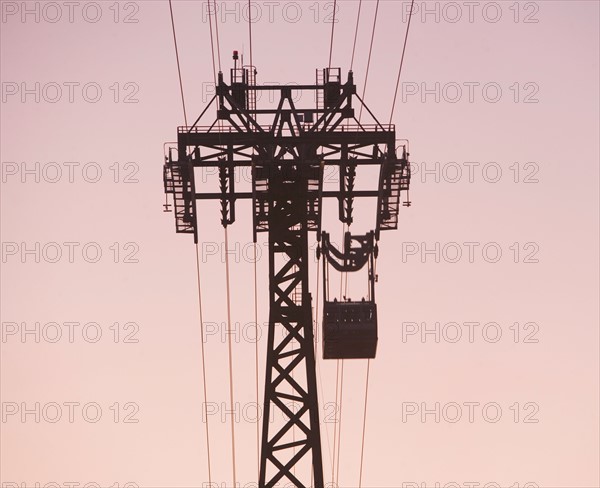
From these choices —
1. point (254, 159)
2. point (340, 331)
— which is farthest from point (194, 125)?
point (340, 331)

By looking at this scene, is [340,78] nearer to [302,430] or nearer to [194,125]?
[194,125]

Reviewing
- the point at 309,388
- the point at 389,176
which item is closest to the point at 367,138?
the point at 389,176

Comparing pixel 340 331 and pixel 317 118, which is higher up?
pixel 317 118

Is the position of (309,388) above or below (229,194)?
below

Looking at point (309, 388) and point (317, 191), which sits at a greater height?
point (317, 191)

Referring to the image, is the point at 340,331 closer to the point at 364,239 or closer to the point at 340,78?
the point at 364,239

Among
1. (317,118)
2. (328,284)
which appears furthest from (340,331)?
(317,118)

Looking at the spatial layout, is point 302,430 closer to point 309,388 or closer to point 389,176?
point 309,388
